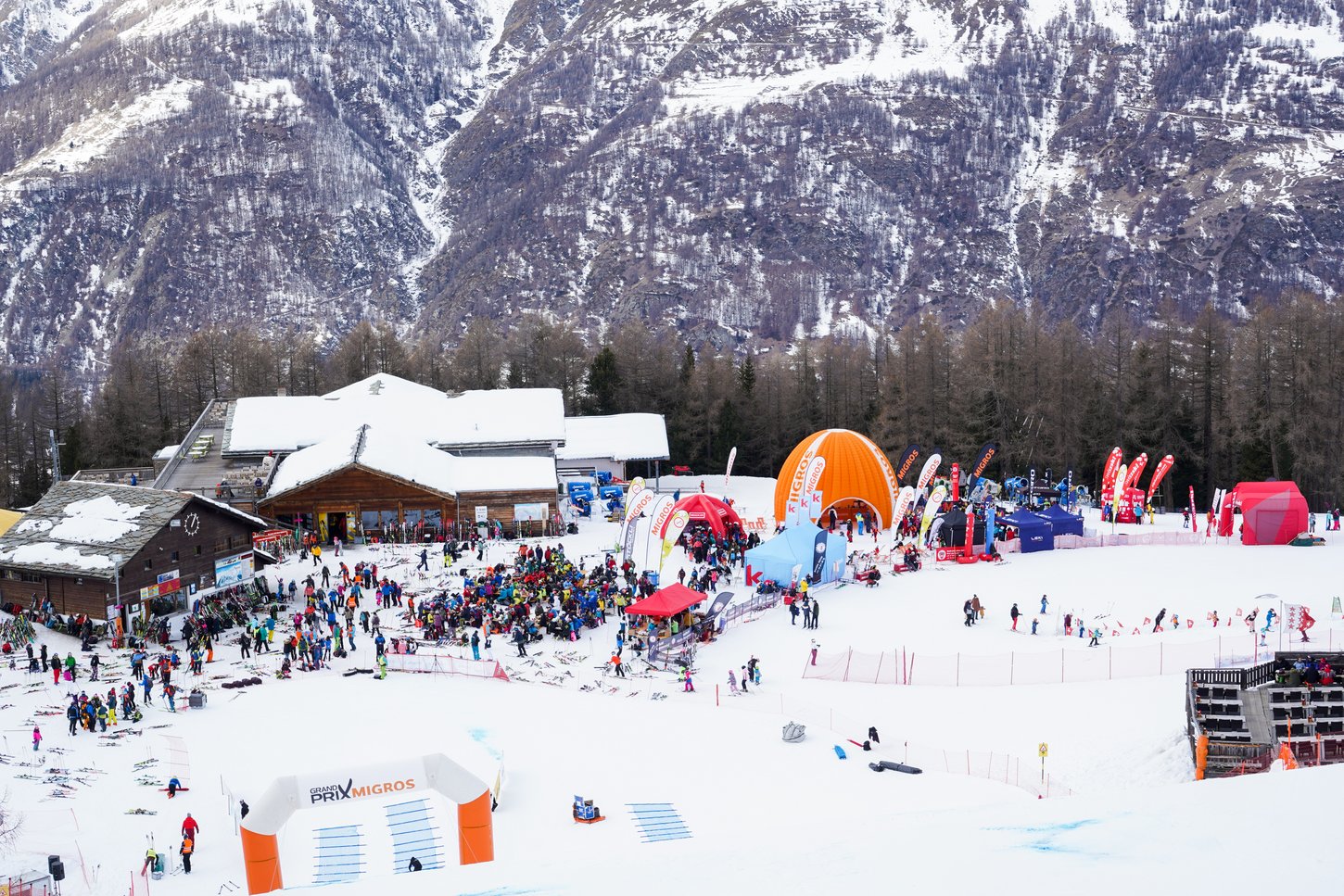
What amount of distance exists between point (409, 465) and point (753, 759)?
25.3 meters

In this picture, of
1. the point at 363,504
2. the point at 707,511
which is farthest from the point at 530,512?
the point at 707,511

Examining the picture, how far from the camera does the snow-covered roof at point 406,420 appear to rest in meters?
48.8

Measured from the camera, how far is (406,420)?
5025cm

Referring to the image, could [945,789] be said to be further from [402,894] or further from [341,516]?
[341,516]

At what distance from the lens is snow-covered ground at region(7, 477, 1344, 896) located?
5.24 m

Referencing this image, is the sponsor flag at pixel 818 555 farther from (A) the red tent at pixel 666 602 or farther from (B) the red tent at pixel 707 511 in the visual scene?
(A) the red tent at pixel 666 602

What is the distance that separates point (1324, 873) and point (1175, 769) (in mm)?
14963

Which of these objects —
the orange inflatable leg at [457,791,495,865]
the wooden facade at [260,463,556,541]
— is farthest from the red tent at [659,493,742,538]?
the orange inflatable leg at [457,791,495,865]

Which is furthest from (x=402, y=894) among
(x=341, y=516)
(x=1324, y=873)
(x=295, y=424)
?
(x=295, y=424)

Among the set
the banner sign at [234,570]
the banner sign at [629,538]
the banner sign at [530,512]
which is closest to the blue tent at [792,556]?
the banner sign at [629,538]

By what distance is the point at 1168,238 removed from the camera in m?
132

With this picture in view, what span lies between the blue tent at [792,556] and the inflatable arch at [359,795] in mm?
19476

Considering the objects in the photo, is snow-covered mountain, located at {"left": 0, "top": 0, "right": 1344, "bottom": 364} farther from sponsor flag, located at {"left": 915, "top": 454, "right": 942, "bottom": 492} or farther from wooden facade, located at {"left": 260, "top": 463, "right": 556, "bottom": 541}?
sponsor flag, located at {"left": 915, "top": 454, "right": 942, "bottom": 492}

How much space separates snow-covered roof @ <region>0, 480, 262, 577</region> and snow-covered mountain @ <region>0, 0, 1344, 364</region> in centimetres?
10342
